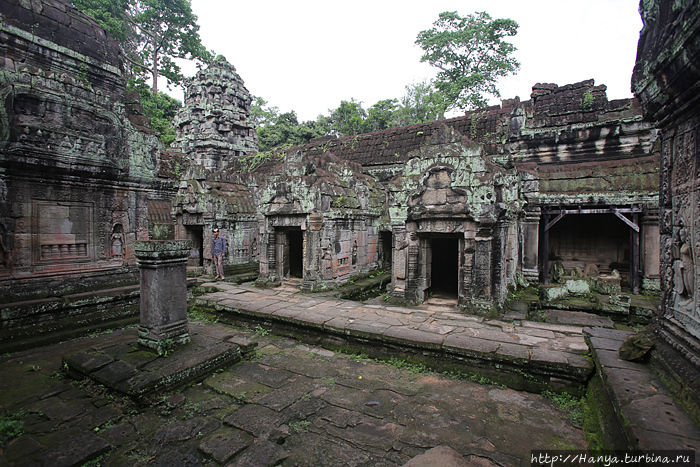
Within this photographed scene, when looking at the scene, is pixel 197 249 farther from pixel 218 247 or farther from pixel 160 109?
pixel 160 109

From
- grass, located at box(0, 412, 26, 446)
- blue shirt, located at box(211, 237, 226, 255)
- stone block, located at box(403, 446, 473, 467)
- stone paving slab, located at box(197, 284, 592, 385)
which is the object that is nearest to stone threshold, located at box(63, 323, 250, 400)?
grass, located at box(0, 412, 26, 446)

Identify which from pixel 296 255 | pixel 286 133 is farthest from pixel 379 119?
pixel 296 255

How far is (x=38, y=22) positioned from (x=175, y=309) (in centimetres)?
570

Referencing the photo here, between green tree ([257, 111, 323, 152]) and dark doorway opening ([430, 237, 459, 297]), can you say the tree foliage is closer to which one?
green tree ([257, 111, 323, 152])

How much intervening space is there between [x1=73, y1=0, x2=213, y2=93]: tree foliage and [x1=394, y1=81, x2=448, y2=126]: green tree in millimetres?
18662

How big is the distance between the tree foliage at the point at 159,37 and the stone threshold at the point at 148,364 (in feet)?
89.6

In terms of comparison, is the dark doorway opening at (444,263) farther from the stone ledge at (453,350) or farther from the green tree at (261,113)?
the green tree at (261,113)

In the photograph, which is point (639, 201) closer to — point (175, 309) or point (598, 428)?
point (598, 428)

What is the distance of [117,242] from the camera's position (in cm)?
685

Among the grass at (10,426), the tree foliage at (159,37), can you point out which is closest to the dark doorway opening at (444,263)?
the grass at (10,426)

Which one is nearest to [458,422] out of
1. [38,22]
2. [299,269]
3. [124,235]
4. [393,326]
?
[393,326]

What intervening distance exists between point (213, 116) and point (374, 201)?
15696mm

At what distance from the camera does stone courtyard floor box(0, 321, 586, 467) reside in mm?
3037

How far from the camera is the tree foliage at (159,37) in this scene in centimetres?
2641
